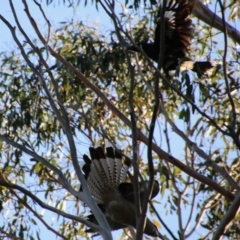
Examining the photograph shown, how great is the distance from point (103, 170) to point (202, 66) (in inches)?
48.9

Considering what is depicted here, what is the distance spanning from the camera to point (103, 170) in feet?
18.0

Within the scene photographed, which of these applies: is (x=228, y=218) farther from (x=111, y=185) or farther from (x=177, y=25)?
(x=177, y=25)

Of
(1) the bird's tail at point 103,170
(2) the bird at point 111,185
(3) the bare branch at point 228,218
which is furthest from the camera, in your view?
(1) the bird's tail at point 103,170

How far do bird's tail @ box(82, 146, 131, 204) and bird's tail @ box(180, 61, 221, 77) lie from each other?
925 millimetres

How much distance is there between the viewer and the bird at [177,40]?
5379 millimetres

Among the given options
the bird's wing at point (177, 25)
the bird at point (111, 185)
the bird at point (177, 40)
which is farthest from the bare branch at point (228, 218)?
the bird's wing at point (177, 25)

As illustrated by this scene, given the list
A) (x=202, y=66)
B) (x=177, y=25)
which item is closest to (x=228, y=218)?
(x=202, y=66)

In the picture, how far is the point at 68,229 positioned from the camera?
22.0ft

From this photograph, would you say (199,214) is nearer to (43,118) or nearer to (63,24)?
(43,118)

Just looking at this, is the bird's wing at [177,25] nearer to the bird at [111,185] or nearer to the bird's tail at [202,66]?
the bird's tail at [202,66]

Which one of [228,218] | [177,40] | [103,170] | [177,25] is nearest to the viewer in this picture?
[228,218]


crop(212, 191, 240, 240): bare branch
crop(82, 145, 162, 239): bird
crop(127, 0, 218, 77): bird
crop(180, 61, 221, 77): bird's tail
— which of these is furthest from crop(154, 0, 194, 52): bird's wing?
crop(212, 191, 240, 240): bare branch

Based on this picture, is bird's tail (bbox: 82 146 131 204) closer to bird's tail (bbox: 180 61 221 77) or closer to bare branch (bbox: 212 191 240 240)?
bird's tail (bbox: 180 61 221 77)

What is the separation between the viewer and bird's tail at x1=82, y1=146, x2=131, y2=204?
210 inches
